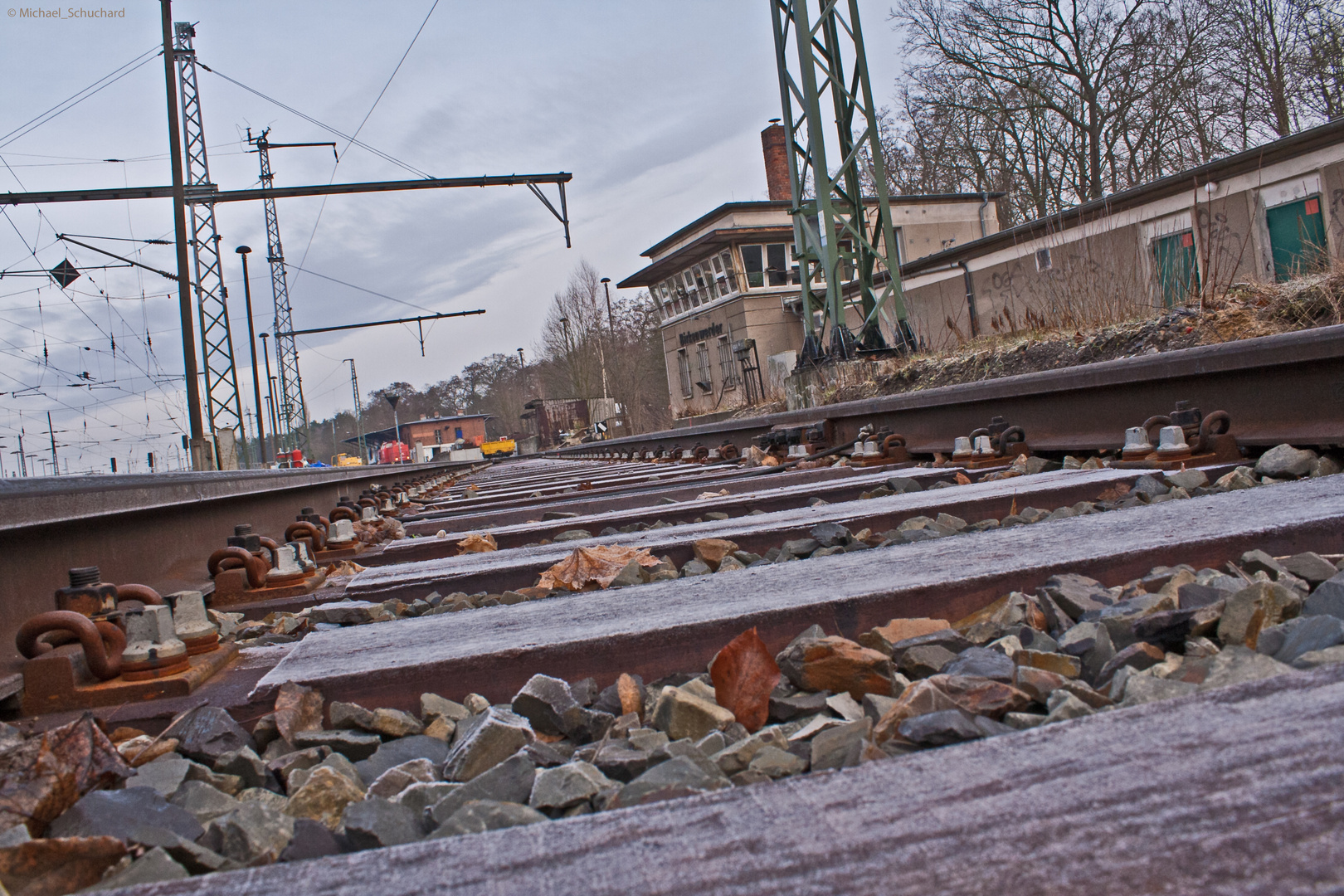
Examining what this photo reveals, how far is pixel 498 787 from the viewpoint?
92 cm

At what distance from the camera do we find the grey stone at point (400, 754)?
3.48ft

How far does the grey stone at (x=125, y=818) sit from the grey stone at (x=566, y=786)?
0.34 metres

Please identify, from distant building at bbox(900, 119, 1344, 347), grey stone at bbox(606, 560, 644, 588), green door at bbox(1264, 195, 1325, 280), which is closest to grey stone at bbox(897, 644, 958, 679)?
grey stone at bbox(606, 560, 644, 588)

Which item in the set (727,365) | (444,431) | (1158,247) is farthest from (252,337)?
(444,431)

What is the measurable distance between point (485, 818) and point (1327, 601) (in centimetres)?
104

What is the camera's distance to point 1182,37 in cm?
2419

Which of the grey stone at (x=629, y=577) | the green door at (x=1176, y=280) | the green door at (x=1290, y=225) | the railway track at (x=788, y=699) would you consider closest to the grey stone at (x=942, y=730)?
Result: the railway track at (x=788, y=699)

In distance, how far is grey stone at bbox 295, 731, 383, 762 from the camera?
3.65ft

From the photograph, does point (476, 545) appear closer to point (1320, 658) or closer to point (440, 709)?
point (440, 709)

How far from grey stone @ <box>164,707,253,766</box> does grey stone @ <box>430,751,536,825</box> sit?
407 millimetres

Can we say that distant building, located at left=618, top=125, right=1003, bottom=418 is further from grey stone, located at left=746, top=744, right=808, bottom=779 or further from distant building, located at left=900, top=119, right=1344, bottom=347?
grey stone, located at left=746, top=744, right=808, bottom=779

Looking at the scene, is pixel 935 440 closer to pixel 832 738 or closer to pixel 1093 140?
pixel 832 738

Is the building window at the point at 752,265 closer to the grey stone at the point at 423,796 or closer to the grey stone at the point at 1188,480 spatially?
the grey stone at the point at 1188,480

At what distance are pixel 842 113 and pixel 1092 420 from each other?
1019cm
